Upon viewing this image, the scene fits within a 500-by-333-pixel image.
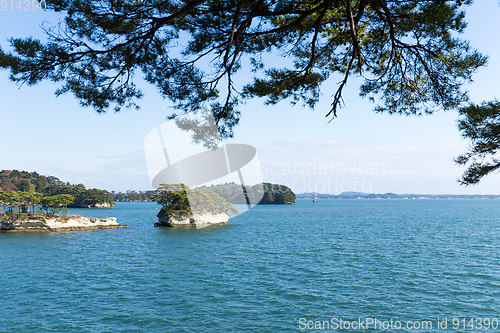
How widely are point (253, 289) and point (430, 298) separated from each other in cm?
867

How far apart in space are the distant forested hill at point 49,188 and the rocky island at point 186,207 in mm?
83283

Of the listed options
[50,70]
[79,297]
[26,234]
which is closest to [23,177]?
[26,234]

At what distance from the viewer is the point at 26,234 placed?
40.6 meters

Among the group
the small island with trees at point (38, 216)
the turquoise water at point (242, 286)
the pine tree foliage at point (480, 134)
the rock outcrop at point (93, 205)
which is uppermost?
the pine tree foliage at point (480, 134)

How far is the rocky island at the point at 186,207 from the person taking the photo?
166ft

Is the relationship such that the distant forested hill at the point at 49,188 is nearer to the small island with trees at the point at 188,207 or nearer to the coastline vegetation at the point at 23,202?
the coastline vegetation at the point at 23,202

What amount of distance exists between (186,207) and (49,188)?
99323mm

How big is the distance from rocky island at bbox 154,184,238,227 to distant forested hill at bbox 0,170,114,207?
83.3 metres

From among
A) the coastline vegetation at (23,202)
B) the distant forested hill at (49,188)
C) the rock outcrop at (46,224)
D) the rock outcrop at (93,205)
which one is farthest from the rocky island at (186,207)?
the rock outcrop at (93,205)

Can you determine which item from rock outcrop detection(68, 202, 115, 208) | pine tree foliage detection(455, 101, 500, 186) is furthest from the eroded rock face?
rock outcrop detection(68, 202, 115, 208)

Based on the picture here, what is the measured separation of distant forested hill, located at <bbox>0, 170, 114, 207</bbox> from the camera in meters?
121

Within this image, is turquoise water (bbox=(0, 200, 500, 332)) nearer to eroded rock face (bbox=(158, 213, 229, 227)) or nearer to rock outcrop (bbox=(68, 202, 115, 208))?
eroded rock face (bbox=(158, 213, 229, 227))

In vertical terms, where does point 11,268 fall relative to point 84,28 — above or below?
below

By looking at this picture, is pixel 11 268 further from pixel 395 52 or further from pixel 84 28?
pixel 395 52
